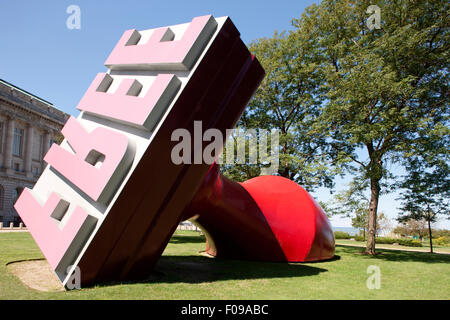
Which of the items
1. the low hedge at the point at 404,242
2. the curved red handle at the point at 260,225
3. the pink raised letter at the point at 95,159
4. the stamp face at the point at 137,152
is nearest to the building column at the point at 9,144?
the curved red handle at the point at 260,225

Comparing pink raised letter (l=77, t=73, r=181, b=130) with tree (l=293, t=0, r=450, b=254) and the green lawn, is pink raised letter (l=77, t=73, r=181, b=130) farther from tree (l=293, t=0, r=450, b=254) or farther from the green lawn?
tree (l=293, t=0, r=450, b=254)

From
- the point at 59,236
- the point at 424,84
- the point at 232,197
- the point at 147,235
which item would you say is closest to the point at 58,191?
the point at 59,236

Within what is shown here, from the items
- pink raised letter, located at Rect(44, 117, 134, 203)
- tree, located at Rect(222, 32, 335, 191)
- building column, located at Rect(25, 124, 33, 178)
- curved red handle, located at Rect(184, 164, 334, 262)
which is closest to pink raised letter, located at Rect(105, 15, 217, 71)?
pink raised letter, located at Rect(44, 117, 134, 203)

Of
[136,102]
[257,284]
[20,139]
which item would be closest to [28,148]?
[20,139]

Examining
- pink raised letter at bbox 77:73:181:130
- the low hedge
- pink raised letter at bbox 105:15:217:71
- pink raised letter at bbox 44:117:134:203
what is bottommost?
pink raised letter at bbox 44:117:134:203

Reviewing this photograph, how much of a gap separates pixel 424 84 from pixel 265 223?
10.4 meters

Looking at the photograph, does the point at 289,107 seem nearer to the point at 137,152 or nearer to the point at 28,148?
the point at 137,152

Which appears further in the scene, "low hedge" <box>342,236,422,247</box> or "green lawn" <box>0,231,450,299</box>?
"low hedge" <box>342,236,422,247</box>

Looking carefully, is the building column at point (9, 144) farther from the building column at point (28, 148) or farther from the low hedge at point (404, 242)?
the low hedge at point (404, 242)

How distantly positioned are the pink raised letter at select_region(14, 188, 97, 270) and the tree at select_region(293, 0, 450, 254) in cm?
1208

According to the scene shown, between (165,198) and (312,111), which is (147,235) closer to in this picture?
(165,198)

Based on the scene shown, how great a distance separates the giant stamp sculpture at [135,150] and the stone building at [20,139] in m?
35.8

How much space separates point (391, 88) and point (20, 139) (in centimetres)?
5012

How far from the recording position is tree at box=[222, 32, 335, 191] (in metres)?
20.4
